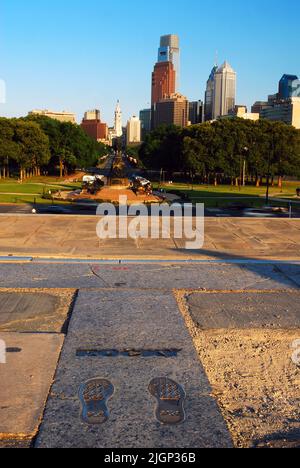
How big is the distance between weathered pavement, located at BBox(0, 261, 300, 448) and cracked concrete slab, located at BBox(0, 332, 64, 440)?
3cm

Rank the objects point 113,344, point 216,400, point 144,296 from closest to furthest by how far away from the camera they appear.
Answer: point 216,400, point 113,344, point 144,296

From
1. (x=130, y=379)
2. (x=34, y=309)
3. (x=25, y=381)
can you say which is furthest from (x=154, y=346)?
(x=34, y=309)

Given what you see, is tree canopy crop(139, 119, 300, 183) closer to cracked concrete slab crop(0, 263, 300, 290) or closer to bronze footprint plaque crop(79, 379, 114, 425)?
cracked concrete slab crop(0, 263, 300, 290)

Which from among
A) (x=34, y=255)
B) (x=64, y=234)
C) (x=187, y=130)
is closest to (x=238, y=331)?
(x=34, y=255)

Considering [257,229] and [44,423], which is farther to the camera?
[257,229]

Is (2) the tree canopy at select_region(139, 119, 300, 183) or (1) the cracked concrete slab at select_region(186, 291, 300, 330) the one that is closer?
(1) the cracked concrete slab at select_region(186, 291, 300, 330)

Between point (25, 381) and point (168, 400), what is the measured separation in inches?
80.9

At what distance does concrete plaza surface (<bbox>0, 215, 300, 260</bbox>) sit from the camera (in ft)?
55.4

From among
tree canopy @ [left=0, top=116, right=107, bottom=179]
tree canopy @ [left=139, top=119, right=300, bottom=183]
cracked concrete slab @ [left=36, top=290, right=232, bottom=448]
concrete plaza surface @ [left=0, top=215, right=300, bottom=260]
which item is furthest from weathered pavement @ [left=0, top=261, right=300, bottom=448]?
tree canopy @ [left=0, top=116, right=107, bottom=179]


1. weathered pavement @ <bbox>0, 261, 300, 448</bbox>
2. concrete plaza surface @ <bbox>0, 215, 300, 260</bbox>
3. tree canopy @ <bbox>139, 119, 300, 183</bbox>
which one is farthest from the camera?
tree canopy @ <bbox>139, 119, 300, 183</bbox>

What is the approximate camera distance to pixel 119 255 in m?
16.5

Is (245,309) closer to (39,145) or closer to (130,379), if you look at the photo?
(130,379)

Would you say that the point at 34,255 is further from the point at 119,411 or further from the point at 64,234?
the point at 119,411

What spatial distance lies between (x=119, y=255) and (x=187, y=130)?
6653 centimetres
